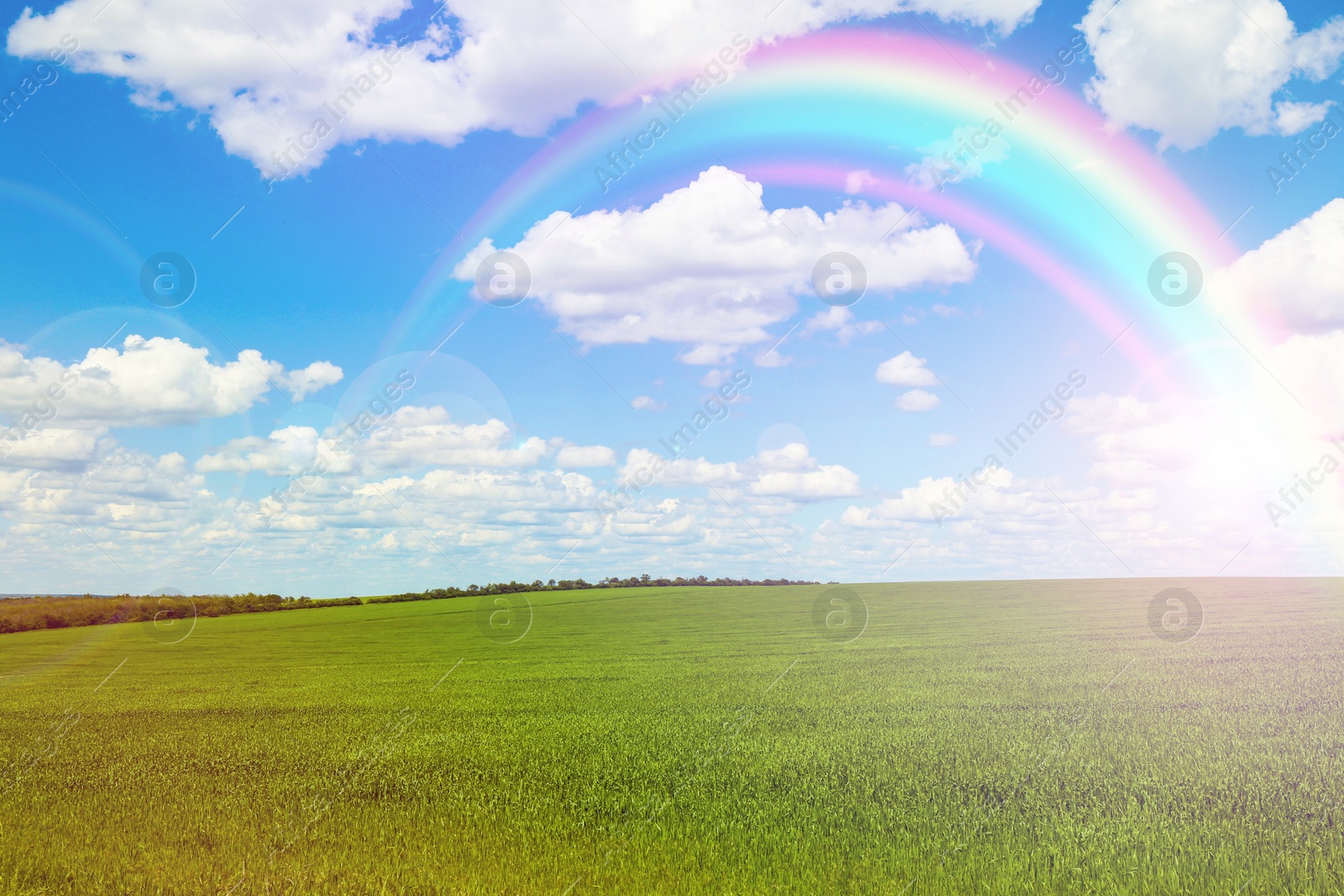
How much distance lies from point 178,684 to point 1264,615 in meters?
57.7

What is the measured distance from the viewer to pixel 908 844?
1177 cm

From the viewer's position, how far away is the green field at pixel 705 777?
440 inches

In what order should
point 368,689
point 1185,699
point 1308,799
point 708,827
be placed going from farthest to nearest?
point 368,689 → point 1185,699 → point 1308,799 → point 708,827

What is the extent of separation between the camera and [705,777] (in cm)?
1540

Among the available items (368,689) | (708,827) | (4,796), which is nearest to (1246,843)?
(708,827)

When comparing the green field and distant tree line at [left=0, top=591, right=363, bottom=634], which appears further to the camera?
distant tree line at [left=0, top=591, right=363, bottom=634]

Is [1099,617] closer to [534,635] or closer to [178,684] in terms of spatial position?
[534,635]

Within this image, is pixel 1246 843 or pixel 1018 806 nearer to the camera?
pixel 1246 843

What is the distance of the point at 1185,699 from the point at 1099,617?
32763 millimetres

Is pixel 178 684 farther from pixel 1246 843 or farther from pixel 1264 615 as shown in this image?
pixel 1264 615

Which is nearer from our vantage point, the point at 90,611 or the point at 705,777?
the point at 705,777

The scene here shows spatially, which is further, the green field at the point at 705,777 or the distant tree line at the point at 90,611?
the distant tree line at the point at 90,611

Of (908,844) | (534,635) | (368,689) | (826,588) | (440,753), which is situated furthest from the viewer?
(826,588)

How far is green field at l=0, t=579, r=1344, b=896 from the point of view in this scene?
36.7 ft
